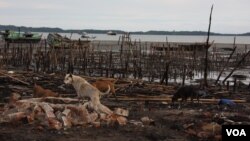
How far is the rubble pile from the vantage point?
11.7 m

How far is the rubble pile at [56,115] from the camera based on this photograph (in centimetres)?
1166

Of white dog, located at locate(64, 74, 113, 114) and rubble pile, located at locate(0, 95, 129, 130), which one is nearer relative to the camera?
rubble pile, located at locate(0, 95, 129, 130)

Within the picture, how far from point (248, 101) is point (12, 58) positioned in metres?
19.5

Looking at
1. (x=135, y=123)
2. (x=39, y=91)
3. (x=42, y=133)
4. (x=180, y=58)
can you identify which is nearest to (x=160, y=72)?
(x=180, y=58)

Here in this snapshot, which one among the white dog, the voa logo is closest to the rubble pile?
the white dog

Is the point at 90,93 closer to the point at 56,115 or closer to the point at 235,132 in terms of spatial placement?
the point at 56,115

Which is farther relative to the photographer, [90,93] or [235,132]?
[90,93]

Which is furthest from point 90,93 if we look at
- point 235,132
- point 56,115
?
point 235,132

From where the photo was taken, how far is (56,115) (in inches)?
471

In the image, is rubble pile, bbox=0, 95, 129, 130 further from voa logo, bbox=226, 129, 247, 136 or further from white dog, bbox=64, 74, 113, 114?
voa logo, bbox=226, 129, 247, 136

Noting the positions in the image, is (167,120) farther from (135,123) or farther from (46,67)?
(46,67)

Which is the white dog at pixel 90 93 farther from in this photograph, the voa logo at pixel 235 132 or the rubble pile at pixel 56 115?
the voa logo at pixel 235 132

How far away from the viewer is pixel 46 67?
95.2ft

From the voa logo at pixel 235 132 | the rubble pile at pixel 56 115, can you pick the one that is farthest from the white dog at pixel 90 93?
the voa logo at pixel 235 132
